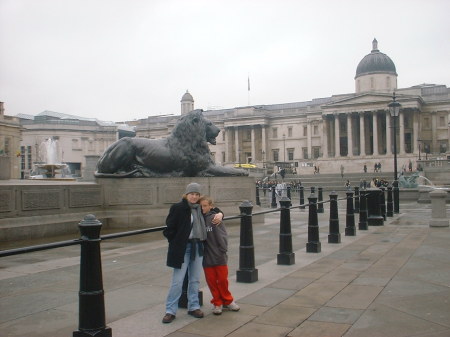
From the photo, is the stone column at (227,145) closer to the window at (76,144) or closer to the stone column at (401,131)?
the window at (76,144)

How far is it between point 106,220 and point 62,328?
9570 mm

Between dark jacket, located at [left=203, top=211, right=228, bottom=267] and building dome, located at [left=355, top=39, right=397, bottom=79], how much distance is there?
96.5 meters

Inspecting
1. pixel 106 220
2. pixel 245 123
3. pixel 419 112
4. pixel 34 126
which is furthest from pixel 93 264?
pixel 34 126

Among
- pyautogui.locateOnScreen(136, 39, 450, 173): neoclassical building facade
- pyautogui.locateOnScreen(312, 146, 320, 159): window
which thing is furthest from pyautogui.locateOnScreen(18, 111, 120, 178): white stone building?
pyautogui.locateOnScreen(312, 146, 320, 159): window

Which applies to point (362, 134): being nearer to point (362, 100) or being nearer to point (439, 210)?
point (362, 100)

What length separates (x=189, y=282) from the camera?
19.3ft

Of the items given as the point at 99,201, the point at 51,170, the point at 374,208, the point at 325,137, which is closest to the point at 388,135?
the point at 325,137

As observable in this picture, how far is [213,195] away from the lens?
51.7 ft

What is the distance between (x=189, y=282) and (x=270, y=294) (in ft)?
4.91

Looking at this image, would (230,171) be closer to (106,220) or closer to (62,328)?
(106,220)

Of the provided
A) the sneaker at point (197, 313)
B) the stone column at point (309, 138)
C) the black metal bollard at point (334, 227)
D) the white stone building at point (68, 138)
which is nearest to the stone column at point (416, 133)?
the stone column at point (309, 138)

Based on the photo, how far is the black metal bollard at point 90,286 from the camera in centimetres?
447

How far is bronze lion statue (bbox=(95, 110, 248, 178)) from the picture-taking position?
599 inches

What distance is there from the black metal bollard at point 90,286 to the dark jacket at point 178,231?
4.18ft
